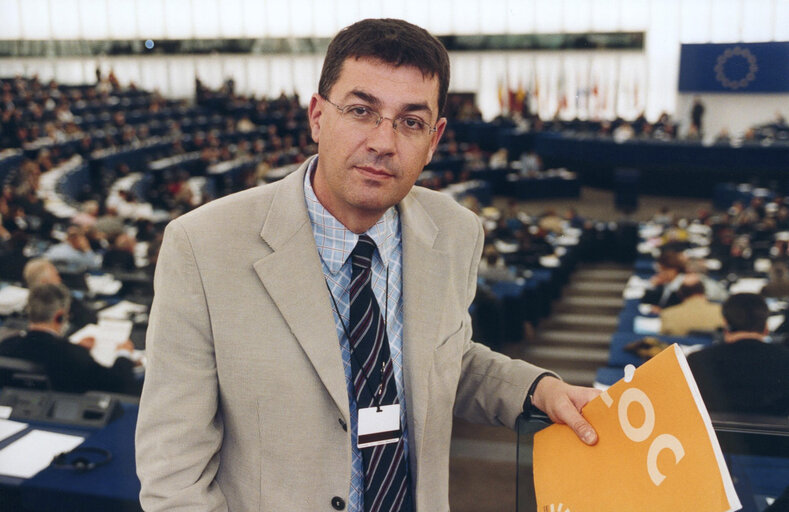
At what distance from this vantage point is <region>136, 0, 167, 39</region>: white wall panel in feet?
92.9

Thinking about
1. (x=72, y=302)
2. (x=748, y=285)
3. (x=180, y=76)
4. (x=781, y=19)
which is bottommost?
(x=748, y=285)

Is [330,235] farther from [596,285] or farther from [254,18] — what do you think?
[254,18]

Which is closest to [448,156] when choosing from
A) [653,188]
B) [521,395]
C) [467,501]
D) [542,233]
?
[653,188]

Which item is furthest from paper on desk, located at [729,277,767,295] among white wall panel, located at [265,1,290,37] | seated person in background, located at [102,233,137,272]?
white wall panel, located at [265,1,290,37]

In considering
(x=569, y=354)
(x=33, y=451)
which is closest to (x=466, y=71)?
(x=569, y=354)

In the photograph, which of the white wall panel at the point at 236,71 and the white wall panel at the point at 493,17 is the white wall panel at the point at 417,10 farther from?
the white wall panel at the point at 236,71

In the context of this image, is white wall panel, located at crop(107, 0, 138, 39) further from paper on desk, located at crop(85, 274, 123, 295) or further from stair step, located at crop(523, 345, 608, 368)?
stair step, located at crop(523, 345, 608, 368)

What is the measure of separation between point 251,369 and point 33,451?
65.8 inches

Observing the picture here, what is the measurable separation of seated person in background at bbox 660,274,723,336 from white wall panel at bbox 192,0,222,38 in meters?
25.2

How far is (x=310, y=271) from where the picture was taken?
4.37ft

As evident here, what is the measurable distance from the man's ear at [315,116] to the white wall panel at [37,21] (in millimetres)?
31573

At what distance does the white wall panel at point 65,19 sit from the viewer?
28.9m

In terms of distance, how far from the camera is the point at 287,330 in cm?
129

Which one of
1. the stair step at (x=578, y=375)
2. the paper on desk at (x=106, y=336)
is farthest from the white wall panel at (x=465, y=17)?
the paper on desk at (x=106, y=336)
